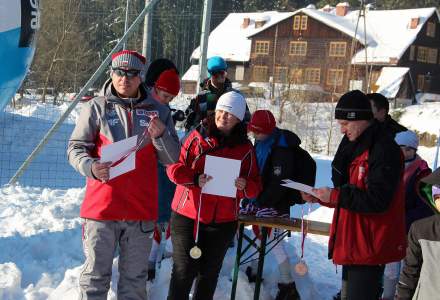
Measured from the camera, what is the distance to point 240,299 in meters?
4.52

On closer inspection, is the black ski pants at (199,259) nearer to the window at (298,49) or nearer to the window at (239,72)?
the window at (298,49)

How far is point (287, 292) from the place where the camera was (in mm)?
4566

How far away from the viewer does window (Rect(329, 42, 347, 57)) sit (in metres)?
36.6

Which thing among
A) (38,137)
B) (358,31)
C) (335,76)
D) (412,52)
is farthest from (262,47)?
(38,137)

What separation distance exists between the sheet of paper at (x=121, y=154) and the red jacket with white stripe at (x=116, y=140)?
108mm

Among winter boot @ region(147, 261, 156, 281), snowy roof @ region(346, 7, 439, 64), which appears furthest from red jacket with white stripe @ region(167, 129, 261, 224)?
snowy roof @ region(346, 7, 439, 64)

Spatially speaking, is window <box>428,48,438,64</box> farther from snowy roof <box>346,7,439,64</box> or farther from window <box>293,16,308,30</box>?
window <box>293,16,308,30</box>

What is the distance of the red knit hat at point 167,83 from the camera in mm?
4312

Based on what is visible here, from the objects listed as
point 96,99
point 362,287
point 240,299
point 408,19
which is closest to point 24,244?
point 240,299

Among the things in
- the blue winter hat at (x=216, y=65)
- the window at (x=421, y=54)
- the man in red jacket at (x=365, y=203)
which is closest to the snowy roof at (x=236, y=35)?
the window at (x=421, y=54)

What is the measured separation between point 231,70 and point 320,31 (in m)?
7.04

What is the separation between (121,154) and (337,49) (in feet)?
118

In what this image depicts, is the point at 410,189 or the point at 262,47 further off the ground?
the point at 262,47

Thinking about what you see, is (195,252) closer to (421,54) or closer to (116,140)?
(116,140)
